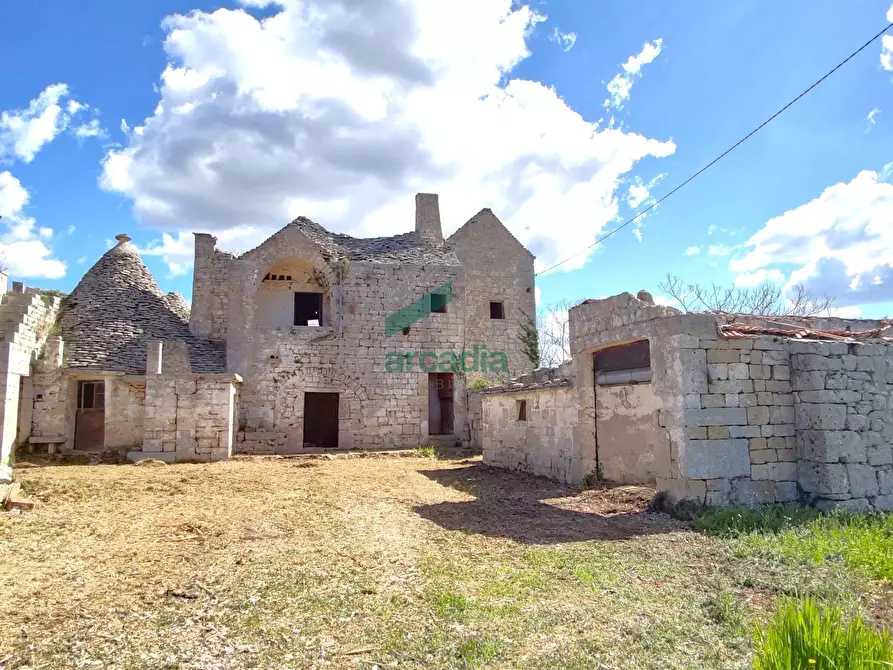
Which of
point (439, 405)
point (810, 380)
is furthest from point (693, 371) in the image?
point (439, 405)

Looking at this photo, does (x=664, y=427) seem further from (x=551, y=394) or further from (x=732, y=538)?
(x=551, y=394)

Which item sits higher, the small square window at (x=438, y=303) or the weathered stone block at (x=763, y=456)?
the small square window at (x=438, y=303)

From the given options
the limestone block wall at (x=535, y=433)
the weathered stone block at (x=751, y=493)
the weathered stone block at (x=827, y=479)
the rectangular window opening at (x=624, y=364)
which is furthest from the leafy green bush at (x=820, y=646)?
the limestone block wall at (x=535, y=433)

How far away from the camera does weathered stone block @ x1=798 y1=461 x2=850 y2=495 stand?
7.61 meters

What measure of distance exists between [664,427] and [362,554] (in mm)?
4561

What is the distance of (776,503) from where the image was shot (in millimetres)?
7785

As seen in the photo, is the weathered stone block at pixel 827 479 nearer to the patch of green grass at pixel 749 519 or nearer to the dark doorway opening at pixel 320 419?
the patch of green grass at pixel 749 519

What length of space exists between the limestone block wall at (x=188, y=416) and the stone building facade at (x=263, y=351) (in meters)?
0.03

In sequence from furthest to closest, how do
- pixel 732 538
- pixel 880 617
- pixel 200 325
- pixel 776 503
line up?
pixel 200 325
pixel 776 503
pixel 732 538
pixel 880 617

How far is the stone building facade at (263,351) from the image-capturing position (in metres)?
15.1

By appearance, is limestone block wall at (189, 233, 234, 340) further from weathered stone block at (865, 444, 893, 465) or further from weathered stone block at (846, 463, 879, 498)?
weathered stone block at (865, 444, 893, 465)

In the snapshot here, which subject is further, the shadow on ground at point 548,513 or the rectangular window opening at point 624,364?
the rectangular window opening at point 624,364

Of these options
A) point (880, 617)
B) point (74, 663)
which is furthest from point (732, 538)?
point (74, 663)

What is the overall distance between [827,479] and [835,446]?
46 centimetres
